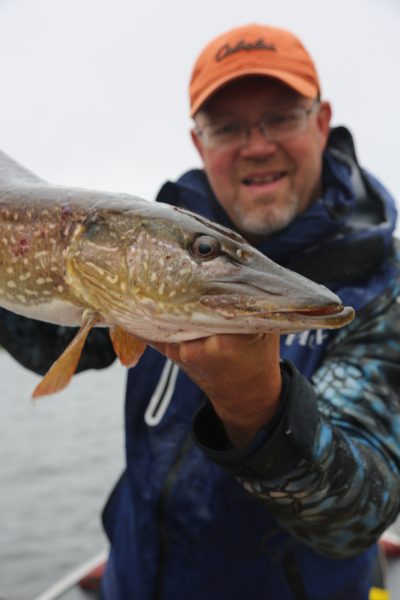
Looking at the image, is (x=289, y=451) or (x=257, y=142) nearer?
(x=289, y=451)

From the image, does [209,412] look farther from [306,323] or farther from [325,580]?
[325,580]

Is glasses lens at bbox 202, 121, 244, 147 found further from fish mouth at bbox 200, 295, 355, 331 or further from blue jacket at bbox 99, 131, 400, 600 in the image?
fish mouth at bbox 200, 295, 355, 331

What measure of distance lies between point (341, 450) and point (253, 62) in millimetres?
1670

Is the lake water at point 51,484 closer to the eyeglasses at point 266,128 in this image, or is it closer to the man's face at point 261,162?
the man's face at point 261,162

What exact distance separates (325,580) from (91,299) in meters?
1.43

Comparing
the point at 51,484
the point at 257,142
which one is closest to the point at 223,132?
the point at 257,142

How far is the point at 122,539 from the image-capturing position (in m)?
2.54

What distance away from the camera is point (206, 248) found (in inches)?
56.6

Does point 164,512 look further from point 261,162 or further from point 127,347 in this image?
point 261,162

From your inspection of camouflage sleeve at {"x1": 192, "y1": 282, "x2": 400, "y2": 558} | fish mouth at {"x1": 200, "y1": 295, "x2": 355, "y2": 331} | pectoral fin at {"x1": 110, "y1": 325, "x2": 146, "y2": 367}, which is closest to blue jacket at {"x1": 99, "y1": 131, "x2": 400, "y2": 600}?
camouflage sleeve at {"x1": 192, "y1": 282, "x2": 400, "y2": 558}

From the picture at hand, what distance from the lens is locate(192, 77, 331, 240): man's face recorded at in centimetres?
251

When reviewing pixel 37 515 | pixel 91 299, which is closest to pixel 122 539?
pixel 91 299

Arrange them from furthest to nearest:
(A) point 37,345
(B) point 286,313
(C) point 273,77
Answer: (A) point 37,345 → (C) point 273,77 → (B) point 286,313

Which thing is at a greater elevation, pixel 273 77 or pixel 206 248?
pixel 273 77
